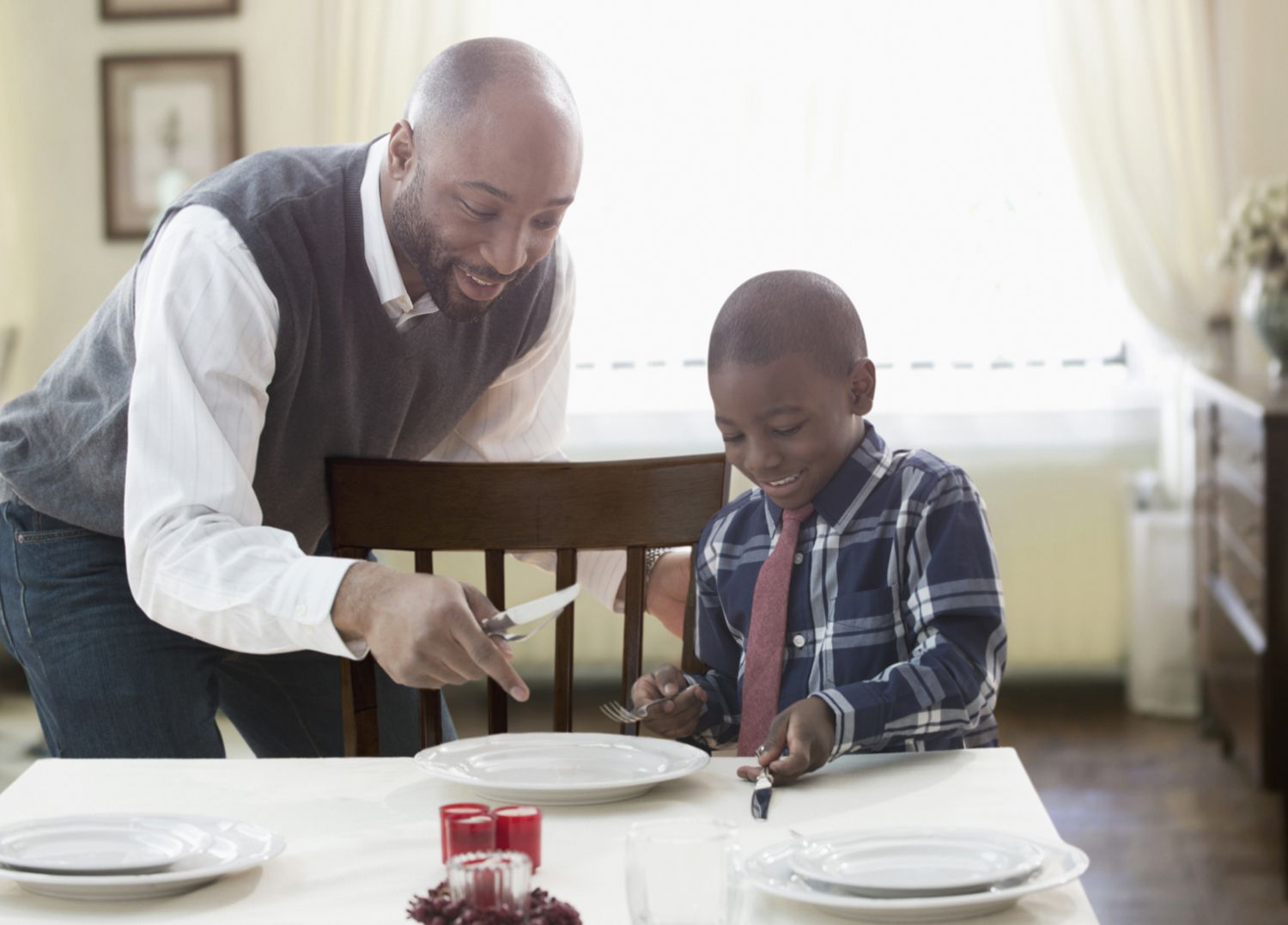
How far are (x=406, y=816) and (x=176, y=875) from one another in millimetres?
248

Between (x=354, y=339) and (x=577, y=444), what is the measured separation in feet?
8.49

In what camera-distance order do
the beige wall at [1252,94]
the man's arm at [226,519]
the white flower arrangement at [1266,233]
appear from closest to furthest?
1. the man's arm at [226,519]
2. the white flower arrangement at [1266,233]
3. the beige wall at [1252,94]

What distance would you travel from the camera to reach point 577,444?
4.38 metres

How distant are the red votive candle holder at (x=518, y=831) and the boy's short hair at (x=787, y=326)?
59cm

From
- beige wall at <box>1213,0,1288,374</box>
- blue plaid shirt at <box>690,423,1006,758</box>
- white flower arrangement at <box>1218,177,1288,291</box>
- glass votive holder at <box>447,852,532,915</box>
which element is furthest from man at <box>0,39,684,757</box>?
beige wall at <box>1213,0,1288,374</box>

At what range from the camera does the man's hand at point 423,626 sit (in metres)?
1.23

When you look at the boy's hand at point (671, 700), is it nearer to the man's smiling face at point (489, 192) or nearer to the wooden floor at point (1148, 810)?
the man's smiling face at point (489, 192)

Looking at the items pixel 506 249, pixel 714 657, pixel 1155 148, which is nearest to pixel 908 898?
pixel 714 657

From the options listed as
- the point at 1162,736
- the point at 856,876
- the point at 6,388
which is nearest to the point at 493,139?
the point at 856,876

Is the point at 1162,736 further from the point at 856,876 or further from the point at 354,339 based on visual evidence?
the point at 856,876

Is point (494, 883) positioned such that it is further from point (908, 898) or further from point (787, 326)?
point (787, 326)

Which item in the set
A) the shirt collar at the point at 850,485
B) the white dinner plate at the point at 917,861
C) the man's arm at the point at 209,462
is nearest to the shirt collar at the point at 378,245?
the man's arm at the point at 209,462

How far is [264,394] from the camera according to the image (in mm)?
1640

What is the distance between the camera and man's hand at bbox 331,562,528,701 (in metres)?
1.23
